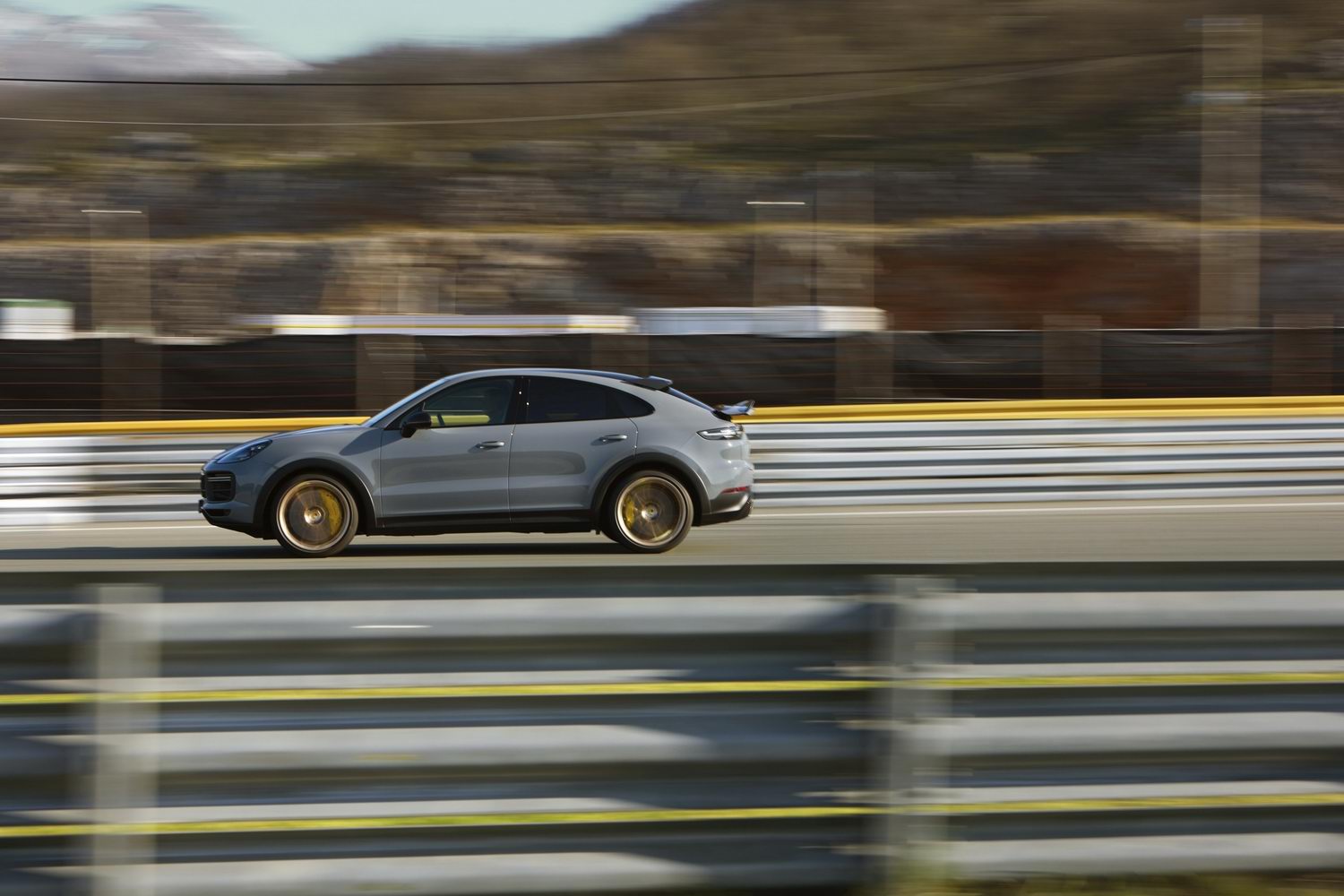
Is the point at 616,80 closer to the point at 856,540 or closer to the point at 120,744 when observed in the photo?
the point at 856,540

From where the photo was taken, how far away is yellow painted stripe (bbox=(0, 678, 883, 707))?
3.31 m

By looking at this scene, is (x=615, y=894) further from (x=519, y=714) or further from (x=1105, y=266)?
(x=1105, y=266)

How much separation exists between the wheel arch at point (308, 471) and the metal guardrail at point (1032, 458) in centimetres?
273

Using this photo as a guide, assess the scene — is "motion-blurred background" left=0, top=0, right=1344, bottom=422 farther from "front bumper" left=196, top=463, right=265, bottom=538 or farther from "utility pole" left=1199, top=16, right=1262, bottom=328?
"front bumper" left=196, top=463, right=265, bottom=538

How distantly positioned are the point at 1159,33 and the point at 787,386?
63.3 m

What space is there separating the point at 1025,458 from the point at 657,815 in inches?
420

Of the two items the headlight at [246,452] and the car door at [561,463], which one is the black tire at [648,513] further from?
the headlight at [246,452]

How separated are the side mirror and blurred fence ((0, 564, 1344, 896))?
24.6 ft

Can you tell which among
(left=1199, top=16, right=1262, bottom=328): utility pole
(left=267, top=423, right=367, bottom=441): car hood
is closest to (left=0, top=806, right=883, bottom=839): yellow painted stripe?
(left=267, top=423, right=367, bottom=441): car hood

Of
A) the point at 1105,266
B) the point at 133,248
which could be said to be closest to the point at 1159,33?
the point at 1105,266

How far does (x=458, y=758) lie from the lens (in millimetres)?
3430

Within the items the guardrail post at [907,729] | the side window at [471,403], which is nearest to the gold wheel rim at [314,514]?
the side window at [471,403]

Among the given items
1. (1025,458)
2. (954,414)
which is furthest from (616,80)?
(1025,458)

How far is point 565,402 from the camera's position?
35.9ft
